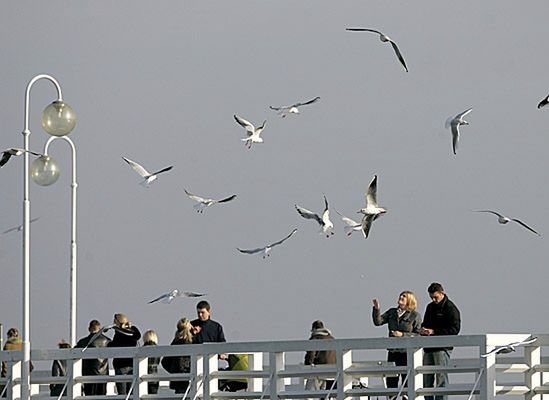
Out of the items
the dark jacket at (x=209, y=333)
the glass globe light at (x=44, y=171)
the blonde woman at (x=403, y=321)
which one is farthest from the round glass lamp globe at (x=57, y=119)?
the blonde woman at (x=403, y=321)

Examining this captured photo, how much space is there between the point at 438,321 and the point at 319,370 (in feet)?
5.47

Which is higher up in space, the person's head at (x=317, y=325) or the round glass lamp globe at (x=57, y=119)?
the round glass lamp globe at (x=57, y=119)

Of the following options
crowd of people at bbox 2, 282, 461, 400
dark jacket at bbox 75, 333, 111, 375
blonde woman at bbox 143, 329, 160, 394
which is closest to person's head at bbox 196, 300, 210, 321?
crowd of people at bbox 2, 282, 461, 400

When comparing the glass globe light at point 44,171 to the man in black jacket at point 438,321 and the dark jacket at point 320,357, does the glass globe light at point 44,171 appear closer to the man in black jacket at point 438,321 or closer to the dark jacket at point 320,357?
the dark jacket at point 320,357

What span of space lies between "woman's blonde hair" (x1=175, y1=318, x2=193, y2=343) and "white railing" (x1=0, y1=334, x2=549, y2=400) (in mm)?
602

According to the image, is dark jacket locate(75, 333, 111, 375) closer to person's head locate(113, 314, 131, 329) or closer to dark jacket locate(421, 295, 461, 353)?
person's head locate(113, 314, 131, 329)

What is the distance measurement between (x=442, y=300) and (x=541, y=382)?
1.66m

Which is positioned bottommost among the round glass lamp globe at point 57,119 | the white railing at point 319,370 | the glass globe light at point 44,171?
the white railing at point 319,370

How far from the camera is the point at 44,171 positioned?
89.2 feet

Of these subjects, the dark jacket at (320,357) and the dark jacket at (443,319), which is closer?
the dark jacket at (443,319)

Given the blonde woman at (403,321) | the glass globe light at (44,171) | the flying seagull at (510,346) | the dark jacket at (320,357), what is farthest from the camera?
the glass globe light at (44,171)

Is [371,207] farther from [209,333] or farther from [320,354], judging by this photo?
[209,333]

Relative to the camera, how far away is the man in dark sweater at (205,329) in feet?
77.6

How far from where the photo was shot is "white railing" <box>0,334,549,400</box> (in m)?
20.5
